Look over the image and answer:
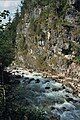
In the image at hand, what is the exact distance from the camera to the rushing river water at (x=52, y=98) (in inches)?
1677

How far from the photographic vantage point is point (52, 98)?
169 feet

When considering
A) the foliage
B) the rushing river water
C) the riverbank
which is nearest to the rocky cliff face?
the rushing river water

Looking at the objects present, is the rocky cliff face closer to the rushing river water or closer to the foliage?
the rushing river water

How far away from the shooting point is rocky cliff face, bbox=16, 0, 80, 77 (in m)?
81.4

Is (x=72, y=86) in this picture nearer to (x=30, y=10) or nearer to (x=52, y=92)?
(x=52, y=92)

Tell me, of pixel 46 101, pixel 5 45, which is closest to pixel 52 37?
pixel 46 101

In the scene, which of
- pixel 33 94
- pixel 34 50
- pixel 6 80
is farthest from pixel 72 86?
pixel 34 50

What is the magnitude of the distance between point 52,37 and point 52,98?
40.6 m

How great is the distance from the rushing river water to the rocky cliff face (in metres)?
14.3

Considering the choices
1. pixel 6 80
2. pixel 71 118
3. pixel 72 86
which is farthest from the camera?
pixel 72 86

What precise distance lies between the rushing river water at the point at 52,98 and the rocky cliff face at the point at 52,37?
1431 cm

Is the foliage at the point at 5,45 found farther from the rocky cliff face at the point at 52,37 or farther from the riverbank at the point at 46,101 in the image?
the rocky cliff face at the point at 52,37

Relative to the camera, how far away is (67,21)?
8525 centimetres

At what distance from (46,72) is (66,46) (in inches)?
324
